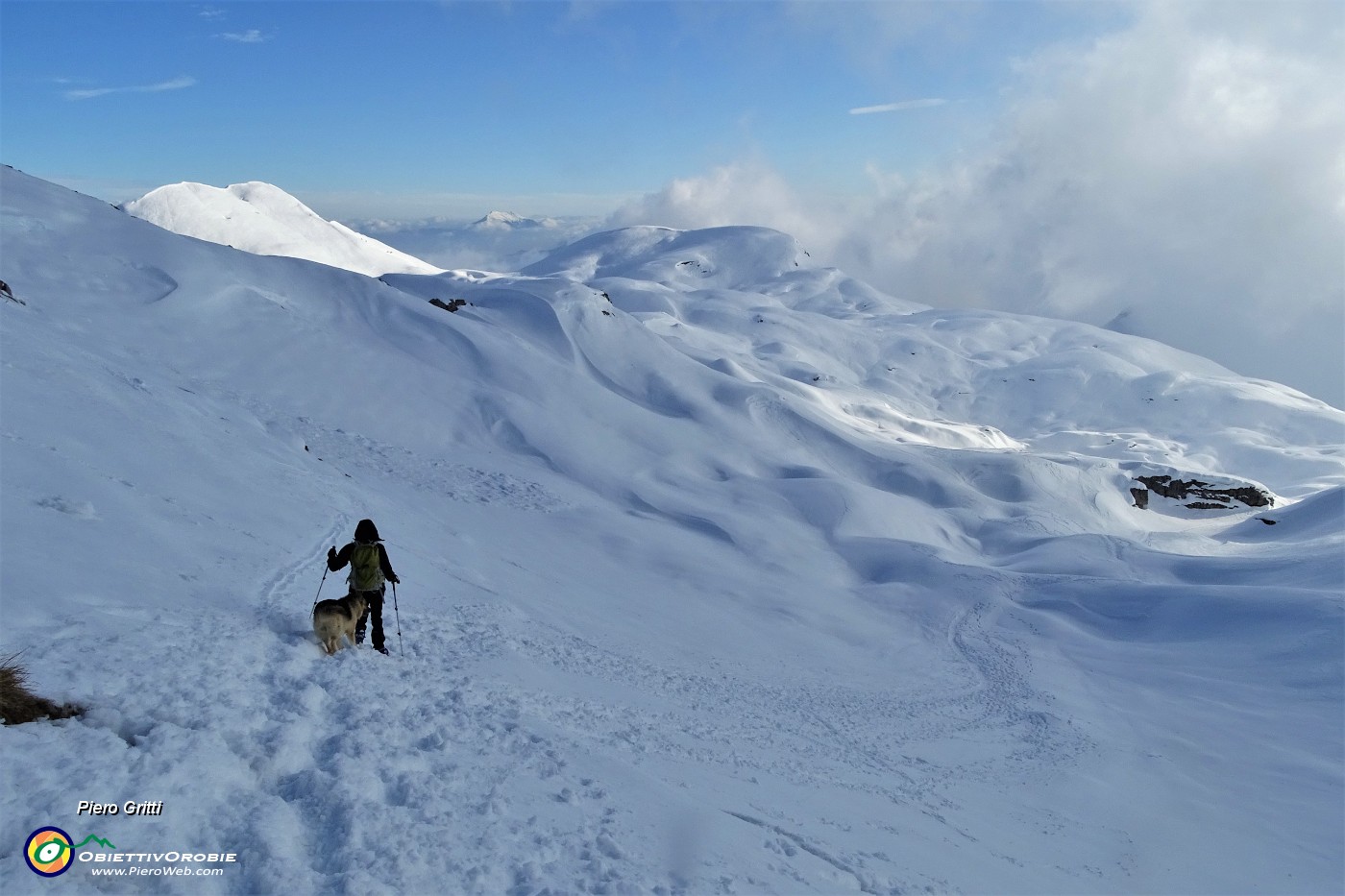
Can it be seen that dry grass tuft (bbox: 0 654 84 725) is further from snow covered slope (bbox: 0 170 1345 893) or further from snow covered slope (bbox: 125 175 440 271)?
snow covered slope (bbox: 125 175 440 271)

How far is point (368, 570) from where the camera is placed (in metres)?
8.98

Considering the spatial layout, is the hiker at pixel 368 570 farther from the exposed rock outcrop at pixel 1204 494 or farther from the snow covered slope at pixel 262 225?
the snow covered slope at pixel 262 225

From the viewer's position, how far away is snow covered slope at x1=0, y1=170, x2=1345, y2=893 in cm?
615

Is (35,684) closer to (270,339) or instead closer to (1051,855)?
(1051,855)

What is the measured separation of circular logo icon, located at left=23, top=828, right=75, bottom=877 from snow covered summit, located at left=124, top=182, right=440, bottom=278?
114707 millimetres

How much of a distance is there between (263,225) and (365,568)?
135139 mm

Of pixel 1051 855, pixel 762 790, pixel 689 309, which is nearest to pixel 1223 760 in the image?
pixel 1051 855

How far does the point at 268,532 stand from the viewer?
1184 cm

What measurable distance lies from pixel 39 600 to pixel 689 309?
286 ft

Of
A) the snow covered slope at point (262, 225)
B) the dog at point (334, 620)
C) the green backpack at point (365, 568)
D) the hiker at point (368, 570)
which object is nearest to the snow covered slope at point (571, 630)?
the dog at point (334, 620)

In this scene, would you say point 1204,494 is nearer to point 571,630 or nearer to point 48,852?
point 571,630

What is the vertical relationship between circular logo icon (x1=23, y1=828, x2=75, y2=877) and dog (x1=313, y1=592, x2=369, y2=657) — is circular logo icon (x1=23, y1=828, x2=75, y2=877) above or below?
below

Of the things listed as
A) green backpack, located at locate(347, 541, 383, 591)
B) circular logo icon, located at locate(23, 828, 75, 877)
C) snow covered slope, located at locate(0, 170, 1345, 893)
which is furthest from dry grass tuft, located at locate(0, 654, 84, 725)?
green backpack, located at locate(347, 541, 383, 591)

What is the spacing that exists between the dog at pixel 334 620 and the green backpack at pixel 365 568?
19 centimetres
